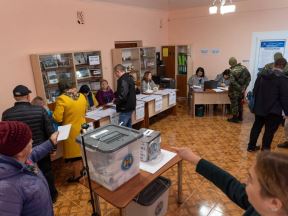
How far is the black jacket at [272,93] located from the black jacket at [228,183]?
100 inches

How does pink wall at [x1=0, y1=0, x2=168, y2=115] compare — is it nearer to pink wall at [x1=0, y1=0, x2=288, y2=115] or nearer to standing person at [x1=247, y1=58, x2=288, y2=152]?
pink wall at [x1=0, y1=0, x2=288, y2=115]

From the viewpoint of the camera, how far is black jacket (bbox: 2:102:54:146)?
7.75 ft

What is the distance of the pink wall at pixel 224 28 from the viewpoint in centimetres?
599

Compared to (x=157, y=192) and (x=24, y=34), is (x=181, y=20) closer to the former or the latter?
(x=24, y=34)

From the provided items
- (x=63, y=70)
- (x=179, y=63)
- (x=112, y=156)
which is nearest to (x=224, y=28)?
(x=179, y=63)

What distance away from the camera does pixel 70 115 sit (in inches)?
118

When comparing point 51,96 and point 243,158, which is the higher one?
point 51,96

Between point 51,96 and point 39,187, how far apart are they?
3.59 metres

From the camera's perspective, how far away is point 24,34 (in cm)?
397

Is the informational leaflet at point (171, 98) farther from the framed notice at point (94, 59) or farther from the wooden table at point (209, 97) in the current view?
the framed notice at point (94, 59)

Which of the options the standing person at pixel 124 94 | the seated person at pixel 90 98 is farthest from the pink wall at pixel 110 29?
the standing person at pixel 124 94

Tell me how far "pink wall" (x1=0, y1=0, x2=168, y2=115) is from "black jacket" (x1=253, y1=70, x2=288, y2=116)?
11.9ft

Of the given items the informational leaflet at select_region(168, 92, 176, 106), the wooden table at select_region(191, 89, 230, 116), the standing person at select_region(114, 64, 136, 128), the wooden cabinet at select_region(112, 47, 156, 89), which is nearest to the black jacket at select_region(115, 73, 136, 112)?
the standing person at select_region(114, 64, 136, 128)

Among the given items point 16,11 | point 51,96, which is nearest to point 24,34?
point 16,11
